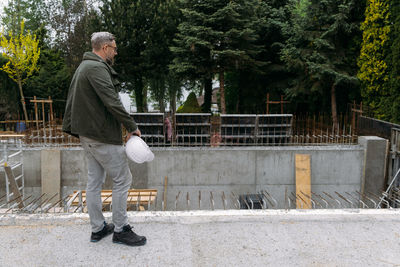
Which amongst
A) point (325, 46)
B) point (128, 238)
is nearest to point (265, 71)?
point (325, 46)

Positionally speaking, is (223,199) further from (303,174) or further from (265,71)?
(265,71)

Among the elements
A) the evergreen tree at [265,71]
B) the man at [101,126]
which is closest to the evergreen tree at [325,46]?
the evergreen tree at [265,71]

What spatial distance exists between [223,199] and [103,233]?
2437 mm

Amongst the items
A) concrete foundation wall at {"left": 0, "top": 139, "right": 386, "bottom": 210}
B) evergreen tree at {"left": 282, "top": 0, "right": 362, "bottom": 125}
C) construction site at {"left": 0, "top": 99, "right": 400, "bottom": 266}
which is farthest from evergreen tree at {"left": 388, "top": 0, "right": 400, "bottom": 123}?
concrete foundation wall at {"left": 0, "top": 139, "right": 386, "bottom": 210}

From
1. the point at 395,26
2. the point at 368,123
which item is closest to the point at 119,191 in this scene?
the point at 368,123

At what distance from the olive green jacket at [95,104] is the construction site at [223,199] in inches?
42.7

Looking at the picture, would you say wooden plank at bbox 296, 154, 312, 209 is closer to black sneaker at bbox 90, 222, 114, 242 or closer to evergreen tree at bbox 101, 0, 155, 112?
black sneaker at bbox 90, 222, 114, 242

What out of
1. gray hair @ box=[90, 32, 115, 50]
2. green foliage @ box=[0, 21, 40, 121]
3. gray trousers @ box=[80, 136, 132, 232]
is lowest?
gray trousers @ box=[80, 136, 132, 232]

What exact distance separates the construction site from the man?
29 centimetres

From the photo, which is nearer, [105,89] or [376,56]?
[105,89]

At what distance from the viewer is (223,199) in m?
5.15

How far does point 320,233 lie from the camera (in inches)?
128

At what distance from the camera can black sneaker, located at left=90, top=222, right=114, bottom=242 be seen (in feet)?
9.95

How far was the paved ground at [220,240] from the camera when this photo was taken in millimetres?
2799
